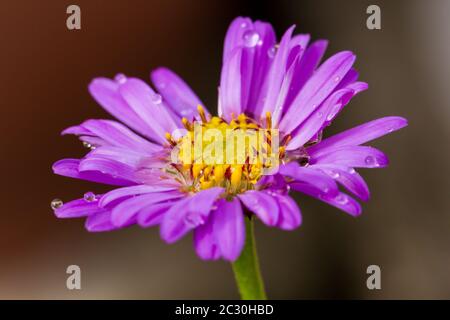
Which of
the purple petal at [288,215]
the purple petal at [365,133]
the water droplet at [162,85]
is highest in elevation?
the water droplet at [162,85]

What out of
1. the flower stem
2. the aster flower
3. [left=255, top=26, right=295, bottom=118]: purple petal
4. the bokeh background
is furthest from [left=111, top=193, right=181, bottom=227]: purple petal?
the bokeh background

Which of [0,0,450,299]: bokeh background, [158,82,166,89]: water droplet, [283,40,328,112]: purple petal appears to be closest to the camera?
[283,40,328,112]: purple petal

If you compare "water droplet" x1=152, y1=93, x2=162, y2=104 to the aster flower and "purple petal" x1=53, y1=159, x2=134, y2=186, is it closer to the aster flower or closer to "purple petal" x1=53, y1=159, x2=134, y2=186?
the aster flower

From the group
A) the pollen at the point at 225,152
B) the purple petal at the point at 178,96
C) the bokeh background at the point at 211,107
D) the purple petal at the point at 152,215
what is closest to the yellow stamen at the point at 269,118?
the pollen at the point at 225,152

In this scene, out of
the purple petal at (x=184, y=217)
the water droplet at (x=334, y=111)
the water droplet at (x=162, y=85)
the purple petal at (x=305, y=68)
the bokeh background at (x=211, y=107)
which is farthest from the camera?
the bokeh background at (x=211, y=107)

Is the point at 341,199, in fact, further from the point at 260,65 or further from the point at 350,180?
the point at 260,65

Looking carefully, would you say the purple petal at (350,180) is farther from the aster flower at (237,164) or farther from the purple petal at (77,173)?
the purple petal at (77,173)
